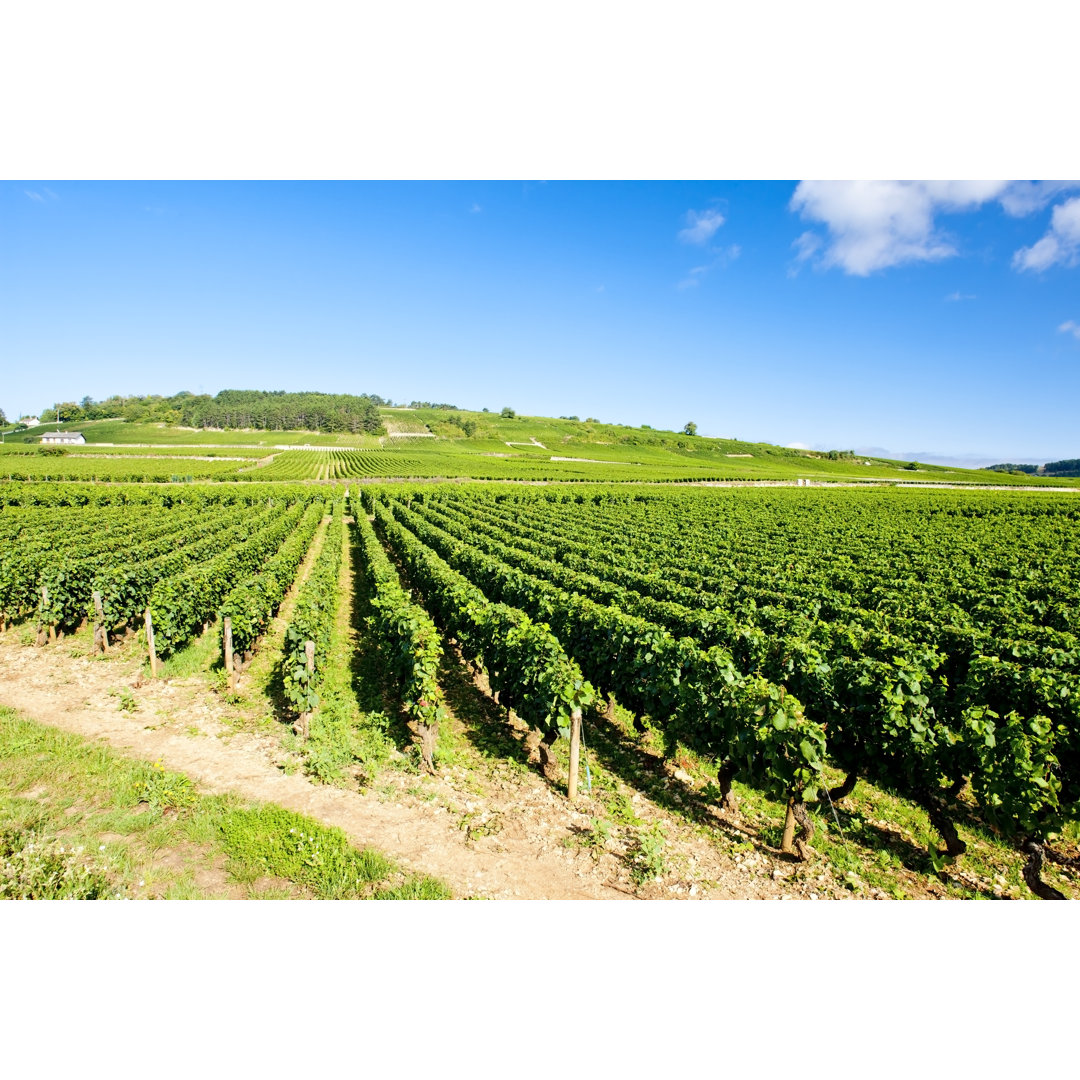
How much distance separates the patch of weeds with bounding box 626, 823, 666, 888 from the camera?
6309mm

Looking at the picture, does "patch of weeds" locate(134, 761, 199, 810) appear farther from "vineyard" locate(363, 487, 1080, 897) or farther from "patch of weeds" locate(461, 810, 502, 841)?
"vineyard" locate(363, 487, 1080, 897)

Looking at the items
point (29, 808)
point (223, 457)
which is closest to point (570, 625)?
point (29, 808)

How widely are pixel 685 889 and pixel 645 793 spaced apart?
2113 millimetres

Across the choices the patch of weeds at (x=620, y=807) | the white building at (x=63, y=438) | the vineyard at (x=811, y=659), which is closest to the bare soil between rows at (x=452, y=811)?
the patch of weeds at (x=620, y=807)

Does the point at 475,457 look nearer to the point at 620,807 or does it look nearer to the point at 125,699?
the point at 125,699

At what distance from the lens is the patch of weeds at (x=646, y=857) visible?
631 centimetres

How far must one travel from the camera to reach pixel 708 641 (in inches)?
472

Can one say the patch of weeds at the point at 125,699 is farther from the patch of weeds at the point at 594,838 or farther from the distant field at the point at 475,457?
the distant field at the point at 475,457

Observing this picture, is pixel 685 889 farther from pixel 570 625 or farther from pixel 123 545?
pixel 123 545

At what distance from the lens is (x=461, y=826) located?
7.26 meters

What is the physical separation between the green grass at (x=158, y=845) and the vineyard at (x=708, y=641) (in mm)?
2336

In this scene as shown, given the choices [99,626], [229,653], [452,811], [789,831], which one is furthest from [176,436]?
[789,831]

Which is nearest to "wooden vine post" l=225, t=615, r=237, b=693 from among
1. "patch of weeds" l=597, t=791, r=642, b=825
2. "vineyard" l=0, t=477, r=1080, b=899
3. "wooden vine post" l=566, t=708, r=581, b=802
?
"vineyard" l=0, t=477, r=1080, b=899

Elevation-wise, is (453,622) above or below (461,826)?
above
